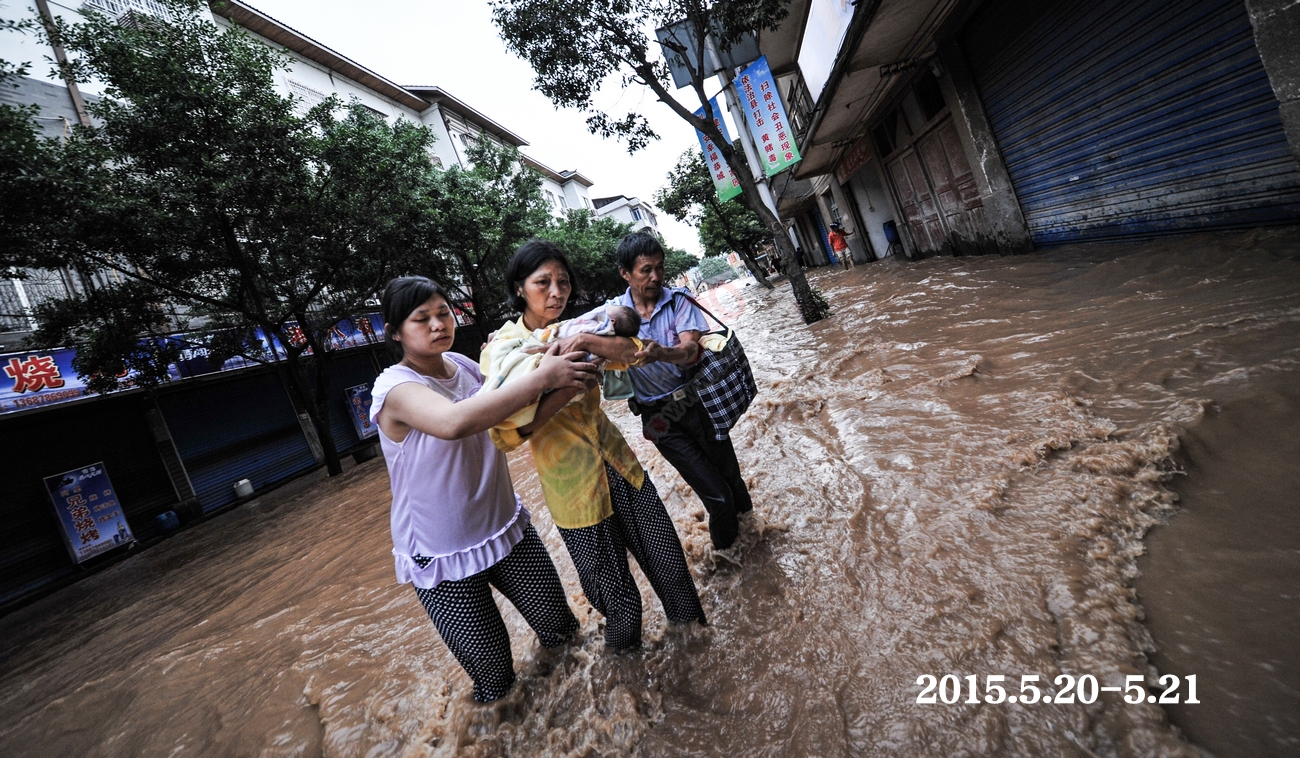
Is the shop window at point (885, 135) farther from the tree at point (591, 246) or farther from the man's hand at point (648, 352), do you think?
the tree at point (591, 246)

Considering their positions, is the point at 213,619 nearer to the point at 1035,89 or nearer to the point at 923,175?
the point at 1035,89

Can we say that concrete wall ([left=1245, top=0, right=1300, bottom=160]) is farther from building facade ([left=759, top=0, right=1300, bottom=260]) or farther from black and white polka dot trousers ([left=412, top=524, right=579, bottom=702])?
black and white polka dot trousers ([left=412, top=524, right=579, bottom=702])

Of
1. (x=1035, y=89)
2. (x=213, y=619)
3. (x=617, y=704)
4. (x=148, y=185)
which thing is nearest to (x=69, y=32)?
(x=148, y=185)

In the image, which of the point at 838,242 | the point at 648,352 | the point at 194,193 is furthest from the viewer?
the point at 838,242

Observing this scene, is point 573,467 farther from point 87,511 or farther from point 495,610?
point 87,511

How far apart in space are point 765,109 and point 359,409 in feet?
47.9

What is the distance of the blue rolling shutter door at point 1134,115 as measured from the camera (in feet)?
14.8

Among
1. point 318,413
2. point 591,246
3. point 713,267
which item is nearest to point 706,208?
point 591,246

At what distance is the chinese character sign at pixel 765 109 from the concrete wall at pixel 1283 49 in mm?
8425

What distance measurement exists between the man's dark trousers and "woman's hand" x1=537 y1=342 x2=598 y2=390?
878 millimetres

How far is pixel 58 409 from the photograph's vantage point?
10.3 m

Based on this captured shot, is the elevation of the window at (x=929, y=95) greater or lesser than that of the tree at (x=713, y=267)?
lesser

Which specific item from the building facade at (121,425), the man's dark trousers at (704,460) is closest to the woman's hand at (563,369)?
the man's dark trousers at (704,460)

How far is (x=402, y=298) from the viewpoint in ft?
6.03
